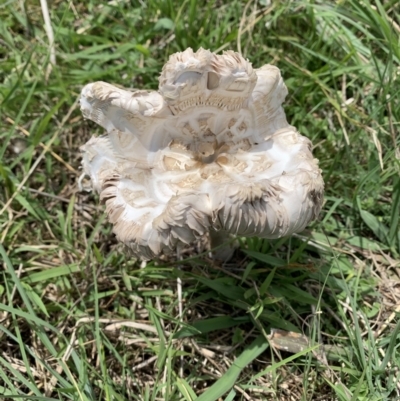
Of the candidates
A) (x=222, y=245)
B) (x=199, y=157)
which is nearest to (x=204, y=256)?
(x=222, y=245)

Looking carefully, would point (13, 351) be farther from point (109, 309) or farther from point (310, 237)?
point (310, 237)

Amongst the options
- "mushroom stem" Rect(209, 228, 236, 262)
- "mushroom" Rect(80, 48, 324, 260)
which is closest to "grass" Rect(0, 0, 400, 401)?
"mushroom stem" Rect(209, 228, 236, 262)

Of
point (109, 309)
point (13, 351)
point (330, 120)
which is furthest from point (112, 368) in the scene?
point (330, 120)

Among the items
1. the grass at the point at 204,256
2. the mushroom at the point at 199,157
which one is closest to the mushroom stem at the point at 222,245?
the grass at the point at 204,256

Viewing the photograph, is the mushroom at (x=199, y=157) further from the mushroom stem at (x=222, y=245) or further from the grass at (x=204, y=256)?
the grass at (x=204, y=256)

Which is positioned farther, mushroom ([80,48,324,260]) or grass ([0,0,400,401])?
grass ([0,0,400,401])

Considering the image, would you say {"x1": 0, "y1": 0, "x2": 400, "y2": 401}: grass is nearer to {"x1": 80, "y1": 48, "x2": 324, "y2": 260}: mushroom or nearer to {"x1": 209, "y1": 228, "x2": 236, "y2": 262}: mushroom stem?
{"x1": 209, "y1": 228, "x2": 236, "y2": 262}: mushroom stem
